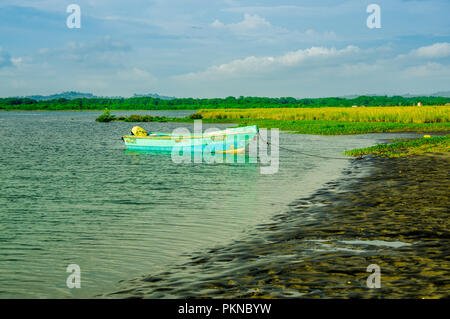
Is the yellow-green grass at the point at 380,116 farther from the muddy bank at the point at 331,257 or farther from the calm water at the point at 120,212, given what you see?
the muddy bank at the point at 331,257

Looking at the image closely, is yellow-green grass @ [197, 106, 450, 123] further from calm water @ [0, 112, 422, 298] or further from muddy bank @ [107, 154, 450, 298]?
muddy bank @ [107, 154, 450, 298]

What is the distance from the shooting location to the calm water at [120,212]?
9453 millimetres

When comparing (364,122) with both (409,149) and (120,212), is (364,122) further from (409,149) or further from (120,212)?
(120,212)

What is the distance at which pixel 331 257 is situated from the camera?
917 cm

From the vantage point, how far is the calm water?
945 cm

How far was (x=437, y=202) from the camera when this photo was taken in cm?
1427

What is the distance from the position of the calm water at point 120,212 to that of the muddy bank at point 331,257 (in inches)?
36.5

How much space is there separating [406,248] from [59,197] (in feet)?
43.6

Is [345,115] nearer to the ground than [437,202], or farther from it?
farther from it

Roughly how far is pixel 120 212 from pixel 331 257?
8.19m

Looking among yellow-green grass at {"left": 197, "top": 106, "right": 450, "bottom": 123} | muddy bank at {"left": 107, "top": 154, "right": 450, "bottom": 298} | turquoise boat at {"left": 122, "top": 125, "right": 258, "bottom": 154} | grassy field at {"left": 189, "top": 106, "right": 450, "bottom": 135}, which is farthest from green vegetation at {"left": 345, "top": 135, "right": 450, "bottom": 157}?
yellow-green grass at {"left": 197, "top": 106, "right": 450, "bottom": 123}

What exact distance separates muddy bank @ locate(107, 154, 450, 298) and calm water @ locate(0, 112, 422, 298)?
928 mm

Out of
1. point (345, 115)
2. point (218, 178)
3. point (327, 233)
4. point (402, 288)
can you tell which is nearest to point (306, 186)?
point (218, 178)
